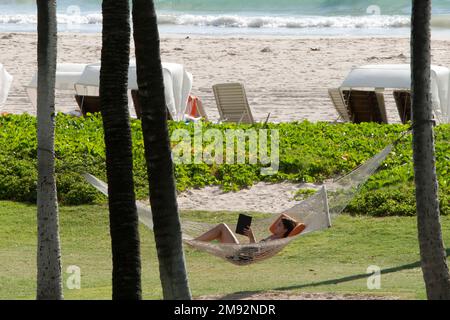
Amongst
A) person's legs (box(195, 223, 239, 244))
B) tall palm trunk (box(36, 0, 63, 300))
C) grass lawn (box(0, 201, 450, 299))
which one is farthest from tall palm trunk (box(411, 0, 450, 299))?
person's legs (box(195, 223, 239, 244))

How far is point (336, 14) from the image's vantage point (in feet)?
141

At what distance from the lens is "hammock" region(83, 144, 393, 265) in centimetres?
836

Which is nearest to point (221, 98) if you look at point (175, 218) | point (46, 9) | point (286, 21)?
point (46, 9)

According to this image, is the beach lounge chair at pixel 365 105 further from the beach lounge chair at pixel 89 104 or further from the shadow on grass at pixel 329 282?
the shadow on grass at pixel 329 282

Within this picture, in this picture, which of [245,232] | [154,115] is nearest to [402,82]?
[245,232]

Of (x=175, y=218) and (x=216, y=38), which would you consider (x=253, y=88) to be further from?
(x=175, y=218)

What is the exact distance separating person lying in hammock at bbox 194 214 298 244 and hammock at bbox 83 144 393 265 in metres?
0.06

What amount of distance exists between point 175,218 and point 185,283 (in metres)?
0.41

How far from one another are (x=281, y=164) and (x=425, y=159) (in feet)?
19.9

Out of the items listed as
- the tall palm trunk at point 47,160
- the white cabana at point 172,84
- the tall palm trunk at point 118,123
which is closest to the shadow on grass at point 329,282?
the tall palm trunk at point 47,160

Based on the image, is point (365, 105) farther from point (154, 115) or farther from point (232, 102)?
point (154, 115)

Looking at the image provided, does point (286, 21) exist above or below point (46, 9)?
below

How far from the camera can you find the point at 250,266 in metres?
9.77

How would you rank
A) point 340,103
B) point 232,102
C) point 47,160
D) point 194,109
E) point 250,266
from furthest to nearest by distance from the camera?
point 194,109 < point 340,103 < point 232,102 < point 250,266 < point 47,160
